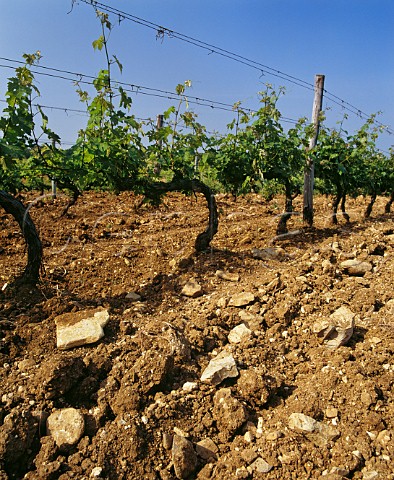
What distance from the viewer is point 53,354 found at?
3.01 metres

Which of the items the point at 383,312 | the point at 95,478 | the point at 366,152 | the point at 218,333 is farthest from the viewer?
the point at 366,152

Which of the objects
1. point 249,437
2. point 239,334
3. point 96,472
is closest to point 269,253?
point 239,334

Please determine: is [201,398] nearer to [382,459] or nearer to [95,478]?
[95,478]

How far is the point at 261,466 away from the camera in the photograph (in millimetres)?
2199

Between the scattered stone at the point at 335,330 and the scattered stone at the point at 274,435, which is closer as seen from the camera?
the scattered stone at the point at 274,435

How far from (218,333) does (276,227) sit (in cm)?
443

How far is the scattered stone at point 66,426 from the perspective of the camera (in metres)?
2.29

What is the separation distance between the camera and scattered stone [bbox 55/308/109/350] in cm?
307

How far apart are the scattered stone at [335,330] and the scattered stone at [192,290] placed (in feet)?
4.38

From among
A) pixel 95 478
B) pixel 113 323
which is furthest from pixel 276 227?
pixel 95 478

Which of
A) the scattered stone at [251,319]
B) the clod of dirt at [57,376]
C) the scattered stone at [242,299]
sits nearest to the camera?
the clod of dirt at [57,376]

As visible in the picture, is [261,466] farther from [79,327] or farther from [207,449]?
[79,327]

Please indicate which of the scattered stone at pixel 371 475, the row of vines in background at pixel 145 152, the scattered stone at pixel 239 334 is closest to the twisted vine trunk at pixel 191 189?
the row of vines in background at pixel 145 152

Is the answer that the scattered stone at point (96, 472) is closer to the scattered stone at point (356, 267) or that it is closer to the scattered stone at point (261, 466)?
the scattered stone at point (261, 466)
